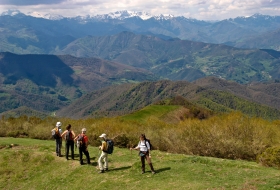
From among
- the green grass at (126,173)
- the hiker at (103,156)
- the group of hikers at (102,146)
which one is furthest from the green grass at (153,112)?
the hiker at (103,156)

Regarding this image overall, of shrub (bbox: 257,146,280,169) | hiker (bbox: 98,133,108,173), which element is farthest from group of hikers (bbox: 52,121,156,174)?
shrub (bbox: 257,146,280,169)

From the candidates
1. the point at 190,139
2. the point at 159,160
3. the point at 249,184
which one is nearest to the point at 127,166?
the point at 159,160

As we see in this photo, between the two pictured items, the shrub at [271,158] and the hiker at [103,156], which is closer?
the hiker at [103,156]

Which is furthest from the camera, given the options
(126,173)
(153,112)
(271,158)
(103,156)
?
(153,112)

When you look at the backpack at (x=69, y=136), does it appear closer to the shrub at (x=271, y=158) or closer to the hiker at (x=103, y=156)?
the hiker at (x=103, y=156)

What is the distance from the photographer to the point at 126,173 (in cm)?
2588

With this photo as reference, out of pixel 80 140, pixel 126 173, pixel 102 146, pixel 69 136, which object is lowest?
pixel 126 173

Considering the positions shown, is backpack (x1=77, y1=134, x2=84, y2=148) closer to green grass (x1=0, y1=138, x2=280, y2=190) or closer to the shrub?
green grass (x1=0, y1=138, x2=280, y2=190)

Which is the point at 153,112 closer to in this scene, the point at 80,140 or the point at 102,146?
the point at 80,140

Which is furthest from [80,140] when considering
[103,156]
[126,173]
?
[126,173]

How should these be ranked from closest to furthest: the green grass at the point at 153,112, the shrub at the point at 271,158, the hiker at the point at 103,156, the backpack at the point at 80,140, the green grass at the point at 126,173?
the green grass at the point at 126,173, the hiker at the point at 103,156, the shrub at the point at 271,158, the backpack at the point at 80,140, the green grass at the point at 153,112

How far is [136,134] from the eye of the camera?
4719 cm

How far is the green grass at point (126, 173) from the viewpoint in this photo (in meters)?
21.2

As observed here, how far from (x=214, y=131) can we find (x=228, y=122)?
5.12 meters
